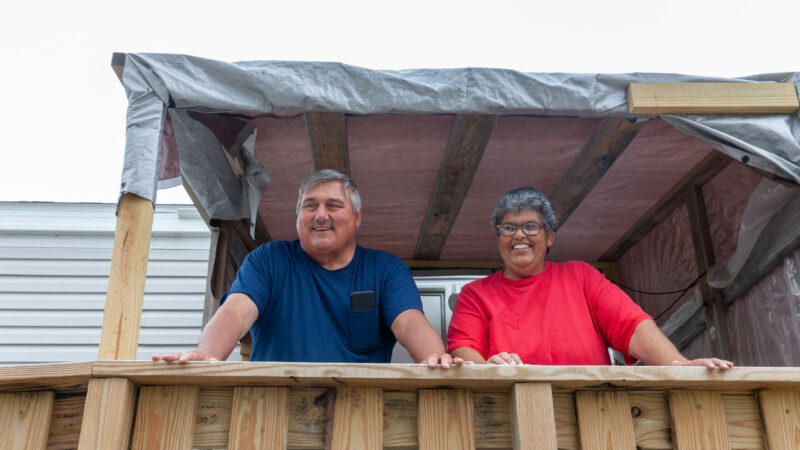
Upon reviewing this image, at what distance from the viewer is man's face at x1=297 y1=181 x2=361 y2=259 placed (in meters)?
2.60

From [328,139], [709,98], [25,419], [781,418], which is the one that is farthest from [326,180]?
[781,418]

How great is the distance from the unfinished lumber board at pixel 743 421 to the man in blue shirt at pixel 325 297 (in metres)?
0.90

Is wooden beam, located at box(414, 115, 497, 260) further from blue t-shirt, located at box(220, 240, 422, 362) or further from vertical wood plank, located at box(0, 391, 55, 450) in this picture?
vertical wood plank, located at box(0, 391, 55, 450)

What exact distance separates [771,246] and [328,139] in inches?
83.5

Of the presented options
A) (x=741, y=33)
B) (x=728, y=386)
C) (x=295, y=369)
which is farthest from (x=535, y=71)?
(x=741, y=33)

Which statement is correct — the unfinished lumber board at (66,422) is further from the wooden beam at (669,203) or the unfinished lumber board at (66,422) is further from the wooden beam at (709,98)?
the wooden beam at (669,203)

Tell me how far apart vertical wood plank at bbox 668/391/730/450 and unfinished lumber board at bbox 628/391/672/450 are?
0.07ft

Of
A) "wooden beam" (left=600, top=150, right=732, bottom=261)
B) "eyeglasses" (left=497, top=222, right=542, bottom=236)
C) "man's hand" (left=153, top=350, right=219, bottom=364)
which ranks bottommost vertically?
"man's hand" (left=153, top=350, right=219, bottom=364)

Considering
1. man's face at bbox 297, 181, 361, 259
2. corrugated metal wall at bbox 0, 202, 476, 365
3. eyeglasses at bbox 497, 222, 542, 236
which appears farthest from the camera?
corrugated metal wall at bbox 0, 202, 476, 365

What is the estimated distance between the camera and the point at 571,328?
2.44 meters

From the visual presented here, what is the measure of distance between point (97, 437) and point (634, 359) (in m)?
1.88

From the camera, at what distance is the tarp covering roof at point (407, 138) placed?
2438mm

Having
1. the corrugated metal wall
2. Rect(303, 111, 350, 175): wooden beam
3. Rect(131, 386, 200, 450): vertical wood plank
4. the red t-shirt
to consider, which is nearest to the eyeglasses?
the red t-shirt

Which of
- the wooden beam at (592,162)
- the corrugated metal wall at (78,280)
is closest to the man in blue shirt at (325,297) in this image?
the wooden beam at (592,162)
